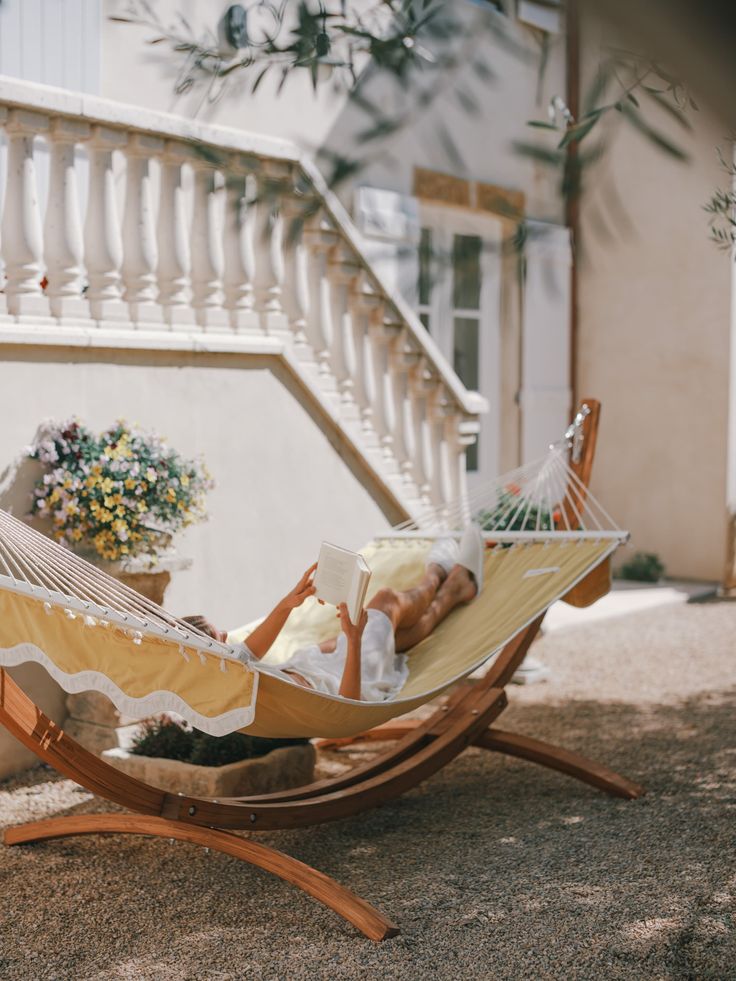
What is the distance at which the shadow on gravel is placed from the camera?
8.53 feet

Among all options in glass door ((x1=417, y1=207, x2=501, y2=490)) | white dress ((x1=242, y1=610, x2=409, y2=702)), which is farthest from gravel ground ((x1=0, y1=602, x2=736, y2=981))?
glass door ((x1=417, y1=207, x2=501, y2=490))

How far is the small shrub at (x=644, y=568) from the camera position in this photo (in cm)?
789

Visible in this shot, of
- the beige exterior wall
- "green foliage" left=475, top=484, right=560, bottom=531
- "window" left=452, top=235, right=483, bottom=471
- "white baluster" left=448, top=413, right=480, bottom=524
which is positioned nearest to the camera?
"green foliage" left=475, top=484, right=560, bottom=531

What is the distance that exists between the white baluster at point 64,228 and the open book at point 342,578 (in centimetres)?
144

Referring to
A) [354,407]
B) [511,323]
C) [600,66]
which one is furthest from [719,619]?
[600,66]

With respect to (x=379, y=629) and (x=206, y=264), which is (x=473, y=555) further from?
(x=206, y=264)

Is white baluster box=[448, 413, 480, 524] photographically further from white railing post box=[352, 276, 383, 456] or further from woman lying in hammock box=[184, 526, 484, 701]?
woman lying in hammock box=[184, 526, 484, 701]

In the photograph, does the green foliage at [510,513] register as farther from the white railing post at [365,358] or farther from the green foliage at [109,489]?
the green foliage at [109,489]

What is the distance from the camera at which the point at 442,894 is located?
9.78 feet

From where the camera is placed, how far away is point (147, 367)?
4137 mm

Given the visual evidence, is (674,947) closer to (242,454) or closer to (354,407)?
(242,454)

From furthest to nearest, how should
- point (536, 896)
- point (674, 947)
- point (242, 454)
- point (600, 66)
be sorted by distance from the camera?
point (242, 454)
point (536, 896)
point (674, 947)
point (600, 66)

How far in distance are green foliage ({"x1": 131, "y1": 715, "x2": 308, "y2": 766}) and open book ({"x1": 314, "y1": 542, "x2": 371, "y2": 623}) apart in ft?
2.72

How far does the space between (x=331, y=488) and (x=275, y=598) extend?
0.54 metres
